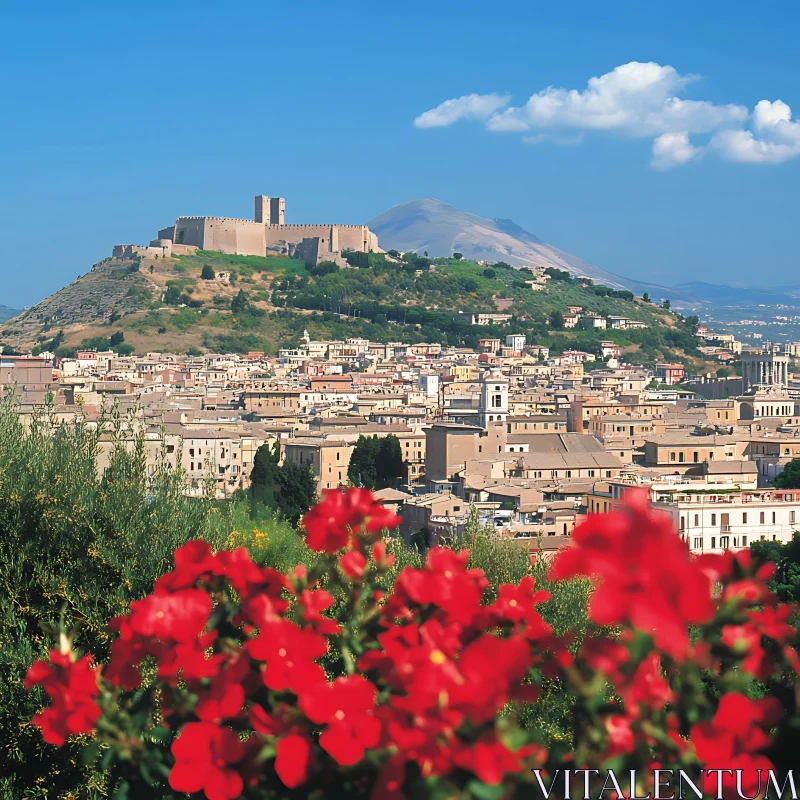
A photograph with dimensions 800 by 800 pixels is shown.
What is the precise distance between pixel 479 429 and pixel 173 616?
3297 centimetres

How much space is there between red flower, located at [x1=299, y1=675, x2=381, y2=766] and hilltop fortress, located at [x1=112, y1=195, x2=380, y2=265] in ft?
262

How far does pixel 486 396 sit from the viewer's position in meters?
39.0

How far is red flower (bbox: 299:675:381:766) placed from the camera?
6.71 feet

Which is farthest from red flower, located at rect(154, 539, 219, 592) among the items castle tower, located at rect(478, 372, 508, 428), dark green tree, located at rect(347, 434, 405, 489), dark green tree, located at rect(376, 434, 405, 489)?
castle tower, located at rect(478, 372, 508, 428)

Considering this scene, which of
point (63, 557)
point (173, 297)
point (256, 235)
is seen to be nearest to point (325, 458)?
point (63, 557)

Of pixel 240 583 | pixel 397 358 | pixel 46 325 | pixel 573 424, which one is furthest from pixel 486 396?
pixel 46 325

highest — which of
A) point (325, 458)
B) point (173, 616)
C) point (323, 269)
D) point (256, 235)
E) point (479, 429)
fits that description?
point (256, 235)

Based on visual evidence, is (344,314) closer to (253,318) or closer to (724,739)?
(253,318)

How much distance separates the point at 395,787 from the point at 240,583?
0.59 m

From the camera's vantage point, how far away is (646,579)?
65.3 inches

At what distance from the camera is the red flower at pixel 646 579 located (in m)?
1.66

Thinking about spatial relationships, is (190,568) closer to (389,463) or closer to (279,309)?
(389,463)

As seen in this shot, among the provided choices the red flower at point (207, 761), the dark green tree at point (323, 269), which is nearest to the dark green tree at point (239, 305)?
the dark green tree at point (323, 269)

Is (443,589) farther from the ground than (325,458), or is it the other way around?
(443,589)
